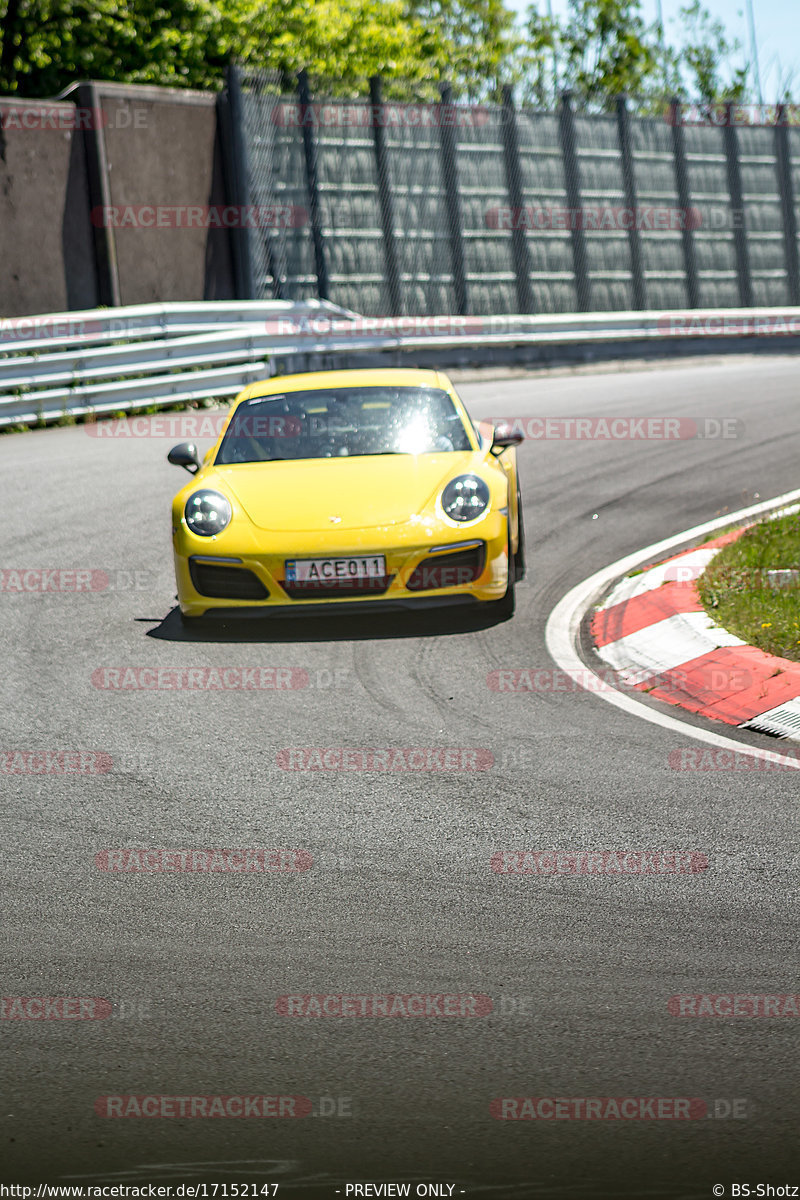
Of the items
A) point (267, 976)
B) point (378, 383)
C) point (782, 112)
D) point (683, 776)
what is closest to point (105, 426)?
point (378, 383)

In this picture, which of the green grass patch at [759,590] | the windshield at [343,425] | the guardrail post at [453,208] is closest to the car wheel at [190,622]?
the windshield at [343,425]

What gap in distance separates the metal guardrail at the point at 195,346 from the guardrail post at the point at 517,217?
50.7 inches

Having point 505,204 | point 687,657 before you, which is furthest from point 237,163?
point 687,657

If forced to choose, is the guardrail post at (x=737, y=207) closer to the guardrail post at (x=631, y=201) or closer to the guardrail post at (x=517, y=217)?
the guardrail post at (x=631, y=201)

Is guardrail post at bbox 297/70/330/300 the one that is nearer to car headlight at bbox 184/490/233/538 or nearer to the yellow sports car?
the yellow sports car

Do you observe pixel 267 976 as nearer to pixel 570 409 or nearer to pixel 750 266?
pixel 570 409

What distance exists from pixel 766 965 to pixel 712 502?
802 centimetres

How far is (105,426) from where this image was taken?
16578 millimetres

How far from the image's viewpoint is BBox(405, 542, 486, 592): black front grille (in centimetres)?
790

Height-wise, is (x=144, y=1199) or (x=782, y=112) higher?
(x=782, y=112)

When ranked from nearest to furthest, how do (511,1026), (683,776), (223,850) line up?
(511,1026) < (223,850) < (683,776)

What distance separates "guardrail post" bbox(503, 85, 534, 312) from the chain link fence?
24mm

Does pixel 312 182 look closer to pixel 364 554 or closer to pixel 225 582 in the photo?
pixel 225 582

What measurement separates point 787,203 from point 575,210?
17.6ft
